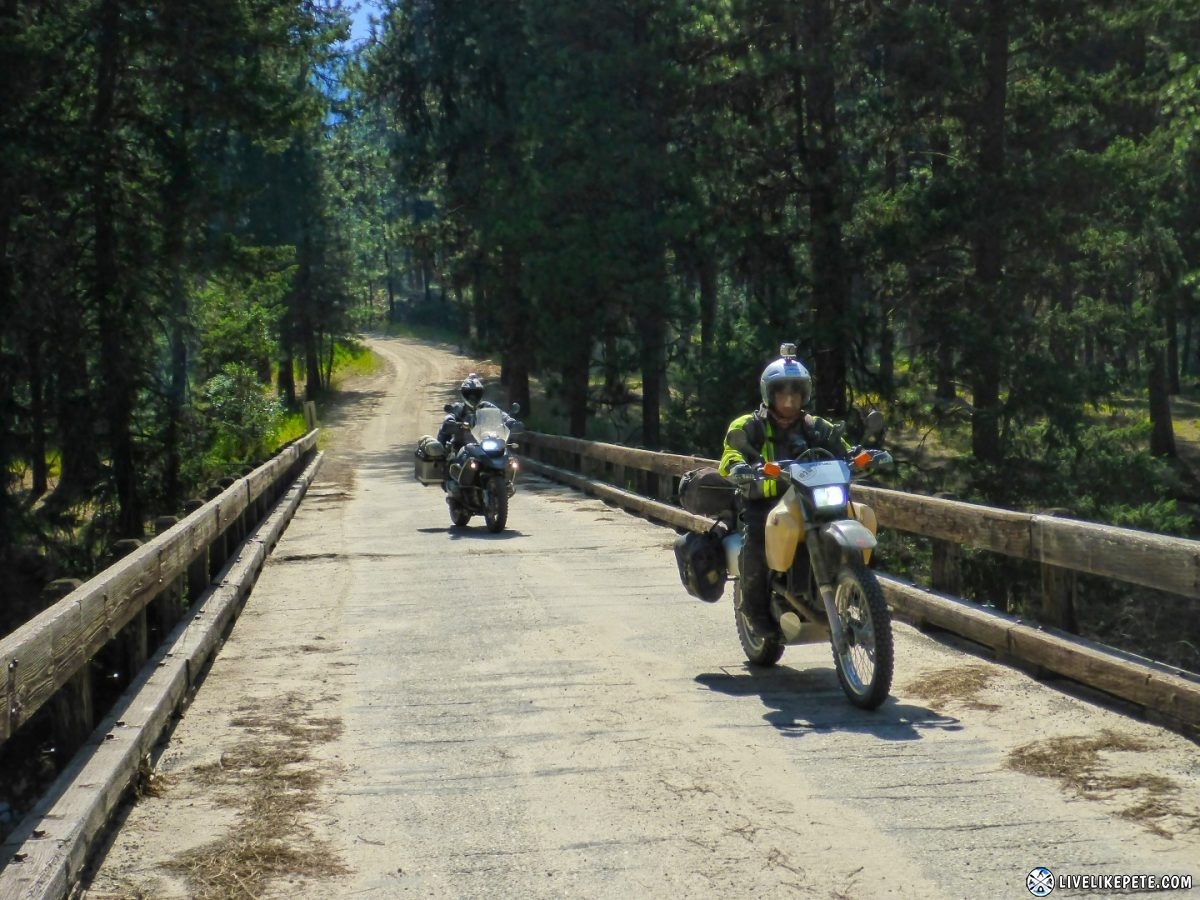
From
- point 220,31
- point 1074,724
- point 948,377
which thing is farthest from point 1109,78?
point 1074,724

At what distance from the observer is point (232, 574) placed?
11.6 metres

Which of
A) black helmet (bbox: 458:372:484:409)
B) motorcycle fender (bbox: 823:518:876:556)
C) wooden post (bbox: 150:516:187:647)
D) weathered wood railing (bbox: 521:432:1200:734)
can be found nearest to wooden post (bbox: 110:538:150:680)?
wooden post (bbox: 150:516:187:647)

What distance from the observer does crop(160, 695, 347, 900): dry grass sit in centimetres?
497

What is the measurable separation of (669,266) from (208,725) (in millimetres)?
28537

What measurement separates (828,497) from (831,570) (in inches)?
14.8

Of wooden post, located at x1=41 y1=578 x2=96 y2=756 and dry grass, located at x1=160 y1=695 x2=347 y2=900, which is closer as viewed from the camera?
dry grass, located at x1=160 y1=695 x2=347 y2=900

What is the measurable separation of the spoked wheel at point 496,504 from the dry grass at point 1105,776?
10930 mm

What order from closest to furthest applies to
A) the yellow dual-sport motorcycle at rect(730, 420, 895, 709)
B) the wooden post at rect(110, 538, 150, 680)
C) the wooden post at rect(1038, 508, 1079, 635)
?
the yellow dual-sport motorcycle at rect(730, 420, 895, 709) < the wooden post at rect(110, 538, 150, 680) < the wooden post at rect(1038, 508, 1079, 635)

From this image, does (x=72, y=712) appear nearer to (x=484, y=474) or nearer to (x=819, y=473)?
(x=819, y=473)

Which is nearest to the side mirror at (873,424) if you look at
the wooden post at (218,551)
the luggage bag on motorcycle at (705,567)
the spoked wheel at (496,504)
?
the luggage bag on motorcycle at (705,567)

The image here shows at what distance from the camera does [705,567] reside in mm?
8797

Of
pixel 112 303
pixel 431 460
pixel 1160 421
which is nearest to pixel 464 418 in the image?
pixel 431 460

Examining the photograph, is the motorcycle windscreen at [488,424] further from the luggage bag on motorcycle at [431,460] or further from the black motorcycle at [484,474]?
the luggage bag on motorcycle at [431,460]

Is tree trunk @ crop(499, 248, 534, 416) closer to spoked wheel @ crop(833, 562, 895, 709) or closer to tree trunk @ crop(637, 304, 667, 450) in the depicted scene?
tree trunk @ crop(637, 304, 667, 450)
